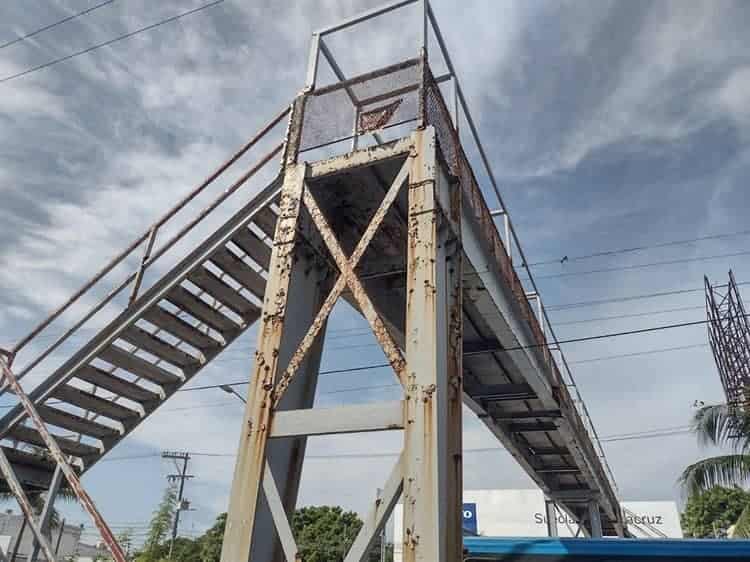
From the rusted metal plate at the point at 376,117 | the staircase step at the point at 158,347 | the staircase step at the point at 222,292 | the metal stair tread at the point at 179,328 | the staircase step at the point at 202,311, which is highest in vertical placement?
the rusted metal plate at the point at 376,117

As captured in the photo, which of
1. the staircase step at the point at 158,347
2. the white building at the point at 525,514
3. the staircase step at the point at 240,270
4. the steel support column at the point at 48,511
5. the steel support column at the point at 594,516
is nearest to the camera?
the staircase step at the point at 240,270

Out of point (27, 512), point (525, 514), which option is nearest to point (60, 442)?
point (27, 512)

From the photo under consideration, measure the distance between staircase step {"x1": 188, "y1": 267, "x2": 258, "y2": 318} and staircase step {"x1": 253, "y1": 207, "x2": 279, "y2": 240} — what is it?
857mm

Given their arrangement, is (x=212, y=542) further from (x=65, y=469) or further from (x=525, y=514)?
(x=65, y=469)

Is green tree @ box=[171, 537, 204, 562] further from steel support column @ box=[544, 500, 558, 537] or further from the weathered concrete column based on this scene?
the weathered concrete column

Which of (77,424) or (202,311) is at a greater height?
(202,311)

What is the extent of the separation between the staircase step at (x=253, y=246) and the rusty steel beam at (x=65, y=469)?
321cm

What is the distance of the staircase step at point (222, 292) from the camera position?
247 inches

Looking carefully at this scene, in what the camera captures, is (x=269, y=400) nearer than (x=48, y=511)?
Yes

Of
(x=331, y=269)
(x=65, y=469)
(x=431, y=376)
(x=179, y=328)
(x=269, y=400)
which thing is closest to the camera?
(x=431, y=376)

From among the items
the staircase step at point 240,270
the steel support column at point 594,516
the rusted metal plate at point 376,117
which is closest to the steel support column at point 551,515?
the steel support column at point 594,516

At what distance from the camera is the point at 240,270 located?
6.47m

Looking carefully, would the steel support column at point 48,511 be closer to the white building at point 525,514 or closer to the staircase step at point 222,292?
the staircase step at point 222,292

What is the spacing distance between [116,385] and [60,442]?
1369 mm
